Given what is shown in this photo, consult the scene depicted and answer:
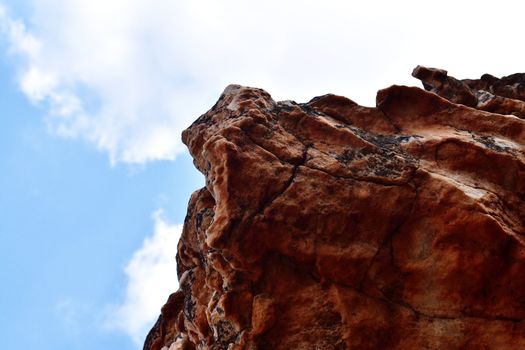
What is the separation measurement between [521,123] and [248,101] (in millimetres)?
6602

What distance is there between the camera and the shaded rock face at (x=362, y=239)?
8.20 m

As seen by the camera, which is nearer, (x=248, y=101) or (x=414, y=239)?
(x=414, y=239)

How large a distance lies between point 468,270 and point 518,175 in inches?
108

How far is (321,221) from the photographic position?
886cm

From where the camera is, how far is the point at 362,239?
8859 mm

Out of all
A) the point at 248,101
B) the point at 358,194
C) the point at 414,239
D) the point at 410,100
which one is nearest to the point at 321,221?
the point at 358,194

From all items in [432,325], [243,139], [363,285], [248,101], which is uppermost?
[248,101]

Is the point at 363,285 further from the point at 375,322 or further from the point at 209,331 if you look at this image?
the point at 209,331

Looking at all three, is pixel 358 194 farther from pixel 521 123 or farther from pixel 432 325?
pixel 521 123

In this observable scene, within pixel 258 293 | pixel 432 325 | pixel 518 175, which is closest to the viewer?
pixel 432 325

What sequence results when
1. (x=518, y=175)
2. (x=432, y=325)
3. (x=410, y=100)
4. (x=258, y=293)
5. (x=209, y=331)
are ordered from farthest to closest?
1. (x=410, y=100)
2. (x=209, y=331)
3. (x=518, y=175)
4. (x=258, y=293)
5. (x=432, y=325)

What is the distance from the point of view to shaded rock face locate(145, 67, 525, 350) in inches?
323

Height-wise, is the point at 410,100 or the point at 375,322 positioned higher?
the point at 410,100

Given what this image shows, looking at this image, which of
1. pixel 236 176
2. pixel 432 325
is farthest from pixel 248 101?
pixel 432 325
